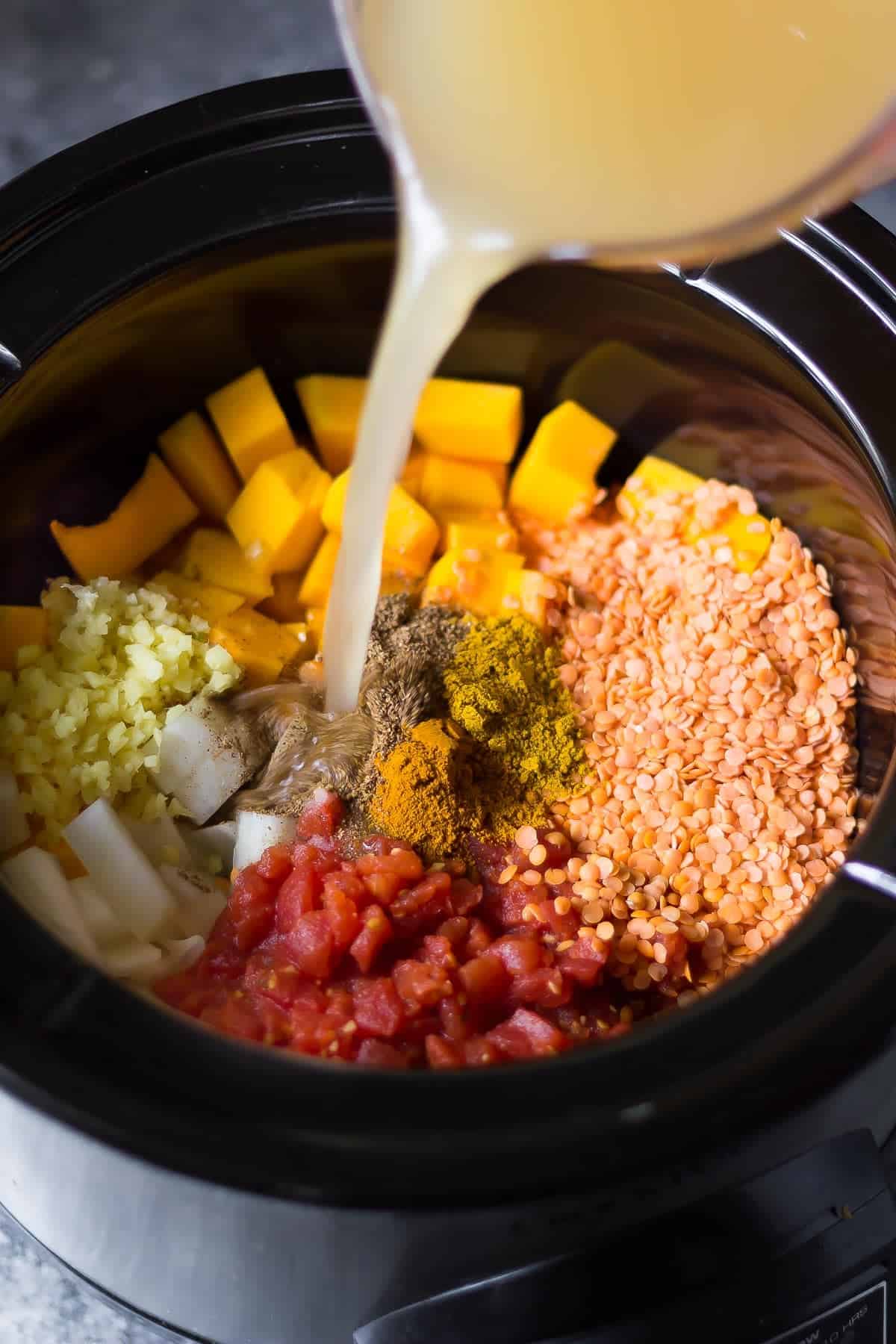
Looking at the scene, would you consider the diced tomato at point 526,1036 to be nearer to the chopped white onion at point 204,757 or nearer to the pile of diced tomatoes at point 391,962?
the pile of diced tomatoes at point 391,962

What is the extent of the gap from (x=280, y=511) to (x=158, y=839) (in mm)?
453

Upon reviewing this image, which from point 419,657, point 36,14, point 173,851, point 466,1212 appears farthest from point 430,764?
point 36,14

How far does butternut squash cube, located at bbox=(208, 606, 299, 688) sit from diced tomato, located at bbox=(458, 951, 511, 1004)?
1.69ft

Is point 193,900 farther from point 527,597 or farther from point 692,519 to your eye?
point 692,519

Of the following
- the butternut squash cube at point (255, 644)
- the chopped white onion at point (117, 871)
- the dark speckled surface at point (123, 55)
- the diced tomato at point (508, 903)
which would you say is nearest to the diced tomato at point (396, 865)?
the diced tomato at point (508, 903)

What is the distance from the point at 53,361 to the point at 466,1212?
96 centimetres

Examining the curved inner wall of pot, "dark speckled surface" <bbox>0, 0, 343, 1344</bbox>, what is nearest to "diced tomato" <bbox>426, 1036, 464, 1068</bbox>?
the curved inner wall of pot

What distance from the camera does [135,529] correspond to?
61.7 inches

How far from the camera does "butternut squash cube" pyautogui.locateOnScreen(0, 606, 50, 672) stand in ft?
4.50

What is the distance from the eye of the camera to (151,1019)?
90cm

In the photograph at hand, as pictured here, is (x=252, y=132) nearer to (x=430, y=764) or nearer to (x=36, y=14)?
(x=430, y=764)

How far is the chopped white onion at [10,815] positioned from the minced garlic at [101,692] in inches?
1.6

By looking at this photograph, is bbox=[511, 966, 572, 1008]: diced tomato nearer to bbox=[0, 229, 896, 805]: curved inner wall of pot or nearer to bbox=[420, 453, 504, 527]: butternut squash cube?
bbox=[0, 229, 896, 805]: curved inner wall of pot

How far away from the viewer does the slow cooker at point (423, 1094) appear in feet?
2.78
